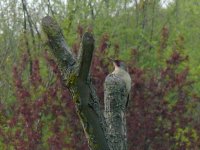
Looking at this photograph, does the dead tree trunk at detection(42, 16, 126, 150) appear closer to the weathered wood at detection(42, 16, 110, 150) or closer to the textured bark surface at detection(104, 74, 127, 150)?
the weathered wood at detection(42, 16, 110, 150)

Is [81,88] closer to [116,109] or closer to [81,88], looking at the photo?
[81,88]

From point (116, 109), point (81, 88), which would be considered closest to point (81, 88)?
point (81, 88)

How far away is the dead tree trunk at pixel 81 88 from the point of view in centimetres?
318

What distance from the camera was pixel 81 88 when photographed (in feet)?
10.5

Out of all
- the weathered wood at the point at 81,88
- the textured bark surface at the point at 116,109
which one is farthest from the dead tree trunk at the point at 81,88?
the textured bark surface at the point at 116,109

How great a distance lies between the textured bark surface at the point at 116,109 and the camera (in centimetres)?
364

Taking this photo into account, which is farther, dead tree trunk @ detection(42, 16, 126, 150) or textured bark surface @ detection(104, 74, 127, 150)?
textured bark surface @ detection(104, 74, 127, 150)

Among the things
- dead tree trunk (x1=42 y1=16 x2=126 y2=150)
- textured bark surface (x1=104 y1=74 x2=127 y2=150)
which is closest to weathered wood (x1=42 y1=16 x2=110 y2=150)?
dead tree trunk (x1=42 y1=16 x2=126 y2=150)

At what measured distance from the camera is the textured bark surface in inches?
143

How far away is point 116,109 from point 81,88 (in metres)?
0.70

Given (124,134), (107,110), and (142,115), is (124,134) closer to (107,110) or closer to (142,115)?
(107,110)

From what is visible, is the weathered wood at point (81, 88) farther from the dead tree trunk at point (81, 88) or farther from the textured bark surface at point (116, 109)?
the textured bark surface at point (116, 109)

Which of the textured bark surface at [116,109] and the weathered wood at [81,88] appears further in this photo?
the textured bark surface at [116,109]

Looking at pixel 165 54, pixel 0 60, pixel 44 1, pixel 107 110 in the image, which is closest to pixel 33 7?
pixel 44 1
